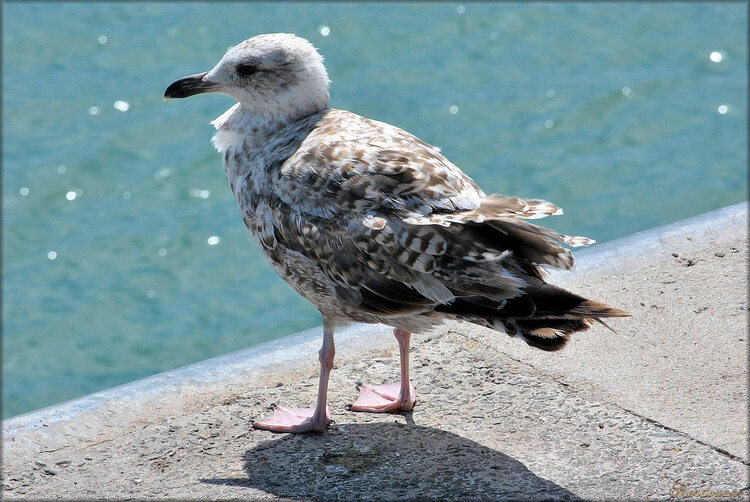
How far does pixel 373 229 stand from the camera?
3.37 metres

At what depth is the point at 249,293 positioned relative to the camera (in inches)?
325

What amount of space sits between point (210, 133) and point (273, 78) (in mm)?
5829

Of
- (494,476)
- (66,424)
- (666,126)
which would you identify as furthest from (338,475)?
(666,126)

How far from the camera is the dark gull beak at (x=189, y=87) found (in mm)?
4105

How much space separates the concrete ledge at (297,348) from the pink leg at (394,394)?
0.38m

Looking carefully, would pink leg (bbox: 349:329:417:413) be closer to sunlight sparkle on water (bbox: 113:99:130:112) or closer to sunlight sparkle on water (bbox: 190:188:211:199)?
sunlight sparkle on water (bbox: 190:188:211:199)

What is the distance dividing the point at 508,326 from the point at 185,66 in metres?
7.98

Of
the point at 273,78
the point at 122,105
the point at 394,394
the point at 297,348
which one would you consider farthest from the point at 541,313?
the point at 122,105

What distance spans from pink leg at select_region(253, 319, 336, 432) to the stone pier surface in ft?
0.14

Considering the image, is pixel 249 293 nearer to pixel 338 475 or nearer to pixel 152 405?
pixel 152 405

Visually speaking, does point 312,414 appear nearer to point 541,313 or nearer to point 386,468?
point 386,468

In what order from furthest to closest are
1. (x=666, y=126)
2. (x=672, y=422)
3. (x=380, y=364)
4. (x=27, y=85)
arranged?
(x=27, y=85)
(x=666, y=126)
(x=380, y=364)
(x=672, y=422)

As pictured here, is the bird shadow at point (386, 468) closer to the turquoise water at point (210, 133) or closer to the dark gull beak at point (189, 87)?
the dark gull beak at point (189, 87)

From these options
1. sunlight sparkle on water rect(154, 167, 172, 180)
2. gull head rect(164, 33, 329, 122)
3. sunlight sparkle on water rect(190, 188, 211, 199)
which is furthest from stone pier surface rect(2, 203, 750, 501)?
sunlight sparkle on water rect(154, 167, 172, 180)
